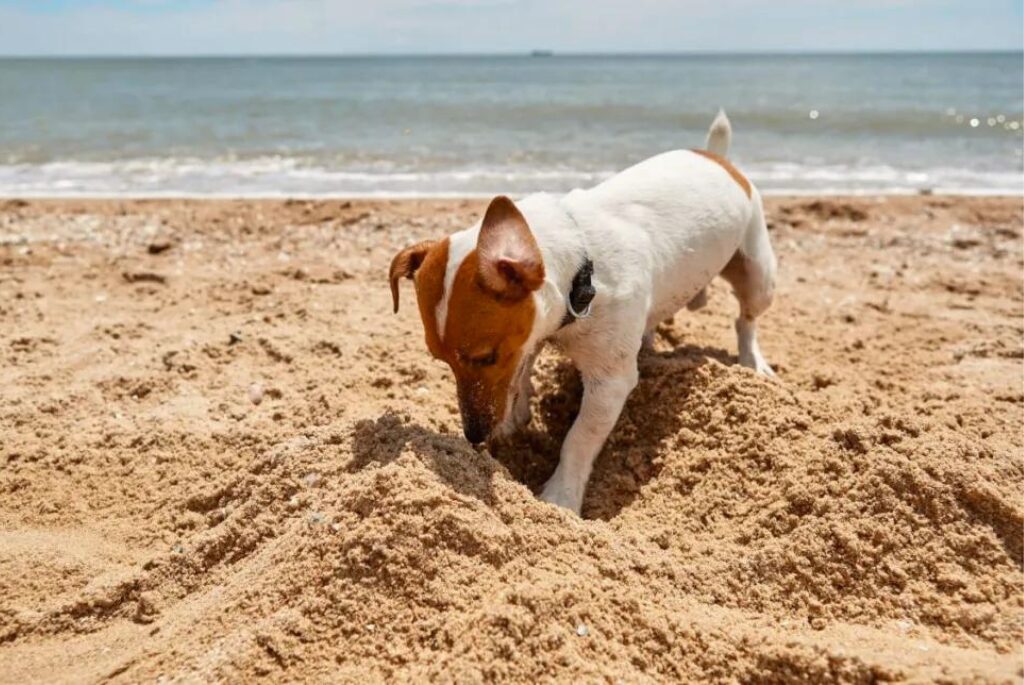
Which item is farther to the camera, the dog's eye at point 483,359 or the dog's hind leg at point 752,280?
the dog's hind leg at point 752,280

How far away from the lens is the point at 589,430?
3.33 metres

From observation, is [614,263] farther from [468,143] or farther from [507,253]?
[468,143]

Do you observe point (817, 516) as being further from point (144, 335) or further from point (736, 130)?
point (736, 130)

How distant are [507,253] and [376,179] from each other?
8751mm

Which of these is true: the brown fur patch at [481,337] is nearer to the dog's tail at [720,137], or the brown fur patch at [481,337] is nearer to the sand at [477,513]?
the sand at [477,513]

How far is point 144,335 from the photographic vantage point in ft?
16.0

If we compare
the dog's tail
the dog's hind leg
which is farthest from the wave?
the dog's hind leg

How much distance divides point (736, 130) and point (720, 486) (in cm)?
1493

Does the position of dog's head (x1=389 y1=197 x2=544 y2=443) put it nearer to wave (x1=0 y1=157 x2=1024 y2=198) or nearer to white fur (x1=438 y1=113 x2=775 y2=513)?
white fur (x1=438 y1=113 x2=775 y2=513)

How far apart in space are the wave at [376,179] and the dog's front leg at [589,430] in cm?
662

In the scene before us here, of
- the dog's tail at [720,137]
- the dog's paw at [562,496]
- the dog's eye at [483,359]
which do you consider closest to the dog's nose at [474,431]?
the dog's eye at [483,359]

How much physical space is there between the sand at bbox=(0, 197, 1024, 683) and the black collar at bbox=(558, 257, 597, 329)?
2.14 feet

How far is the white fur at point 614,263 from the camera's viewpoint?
10.3 feet

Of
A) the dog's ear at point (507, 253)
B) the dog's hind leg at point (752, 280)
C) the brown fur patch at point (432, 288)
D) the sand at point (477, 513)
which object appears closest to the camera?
the sand at point (477, 513)
